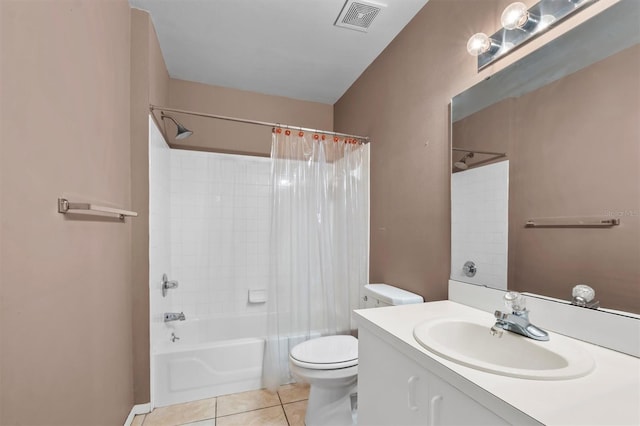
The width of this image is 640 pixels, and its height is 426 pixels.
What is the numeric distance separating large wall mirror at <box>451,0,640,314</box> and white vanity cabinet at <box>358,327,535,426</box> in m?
0.61

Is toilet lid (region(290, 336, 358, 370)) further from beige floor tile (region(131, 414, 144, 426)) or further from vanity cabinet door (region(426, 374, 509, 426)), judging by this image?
A: beige floor tile (region(131, 414, 144, 426))

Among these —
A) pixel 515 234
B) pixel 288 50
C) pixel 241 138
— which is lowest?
pixel 515 234

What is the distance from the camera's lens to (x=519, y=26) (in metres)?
1.17

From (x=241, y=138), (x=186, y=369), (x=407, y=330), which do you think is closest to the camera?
(x=407, y=330)

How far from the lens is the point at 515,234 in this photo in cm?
122

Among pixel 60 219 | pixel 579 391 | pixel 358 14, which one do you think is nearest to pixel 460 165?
pixel 579 391

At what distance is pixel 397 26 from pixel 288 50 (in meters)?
0.84

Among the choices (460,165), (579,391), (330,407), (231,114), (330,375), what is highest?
(231,114)

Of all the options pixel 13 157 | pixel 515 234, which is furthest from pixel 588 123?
pixel 13 157

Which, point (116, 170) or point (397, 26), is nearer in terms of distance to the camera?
point (116, 170)

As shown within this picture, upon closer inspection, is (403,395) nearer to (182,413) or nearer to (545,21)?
(545,21)

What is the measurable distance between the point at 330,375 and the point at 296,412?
534 millimetres

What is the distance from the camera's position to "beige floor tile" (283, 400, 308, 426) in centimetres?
177

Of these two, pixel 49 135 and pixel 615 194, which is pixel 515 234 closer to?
pixel 615 194
